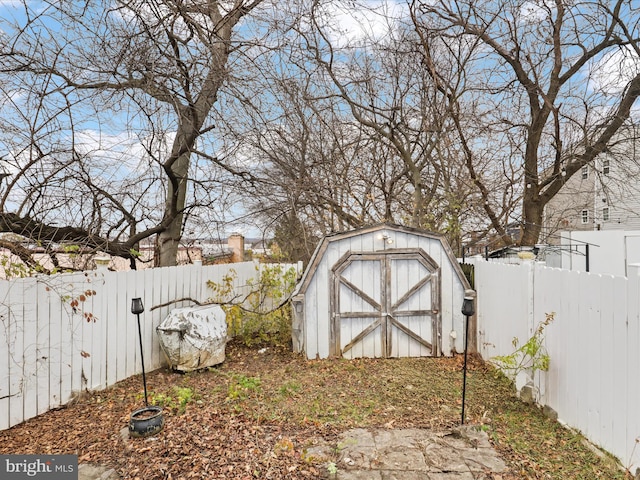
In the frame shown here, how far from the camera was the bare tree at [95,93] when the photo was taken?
12.7ft

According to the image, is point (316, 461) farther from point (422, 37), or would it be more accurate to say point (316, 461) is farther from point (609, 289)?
point (422, 37)

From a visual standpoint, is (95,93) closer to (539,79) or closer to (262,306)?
(262,306)

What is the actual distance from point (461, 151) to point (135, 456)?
913 centimetres

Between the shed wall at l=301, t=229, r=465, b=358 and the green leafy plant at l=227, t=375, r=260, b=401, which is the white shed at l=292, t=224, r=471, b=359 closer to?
the shed wall at l=301, t=229, r=465, b=358

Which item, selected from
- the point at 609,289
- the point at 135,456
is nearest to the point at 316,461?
the point at 135,456

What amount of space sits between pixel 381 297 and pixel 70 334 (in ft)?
13.5

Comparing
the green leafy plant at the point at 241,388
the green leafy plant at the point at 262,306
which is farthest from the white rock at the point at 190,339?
the green leafy plant at the point at 262,306

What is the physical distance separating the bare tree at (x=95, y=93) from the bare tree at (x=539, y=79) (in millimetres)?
5582

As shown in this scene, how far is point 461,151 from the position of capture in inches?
382

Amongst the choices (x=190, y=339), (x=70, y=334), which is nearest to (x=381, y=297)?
(x=190, y=339)

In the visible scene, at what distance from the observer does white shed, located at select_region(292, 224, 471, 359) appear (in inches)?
240

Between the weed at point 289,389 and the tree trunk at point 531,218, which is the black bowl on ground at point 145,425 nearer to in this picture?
the weed at point 289,389

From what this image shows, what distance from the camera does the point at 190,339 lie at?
5.18 m

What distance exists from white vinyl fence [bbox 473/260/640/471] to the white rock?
3.91m
